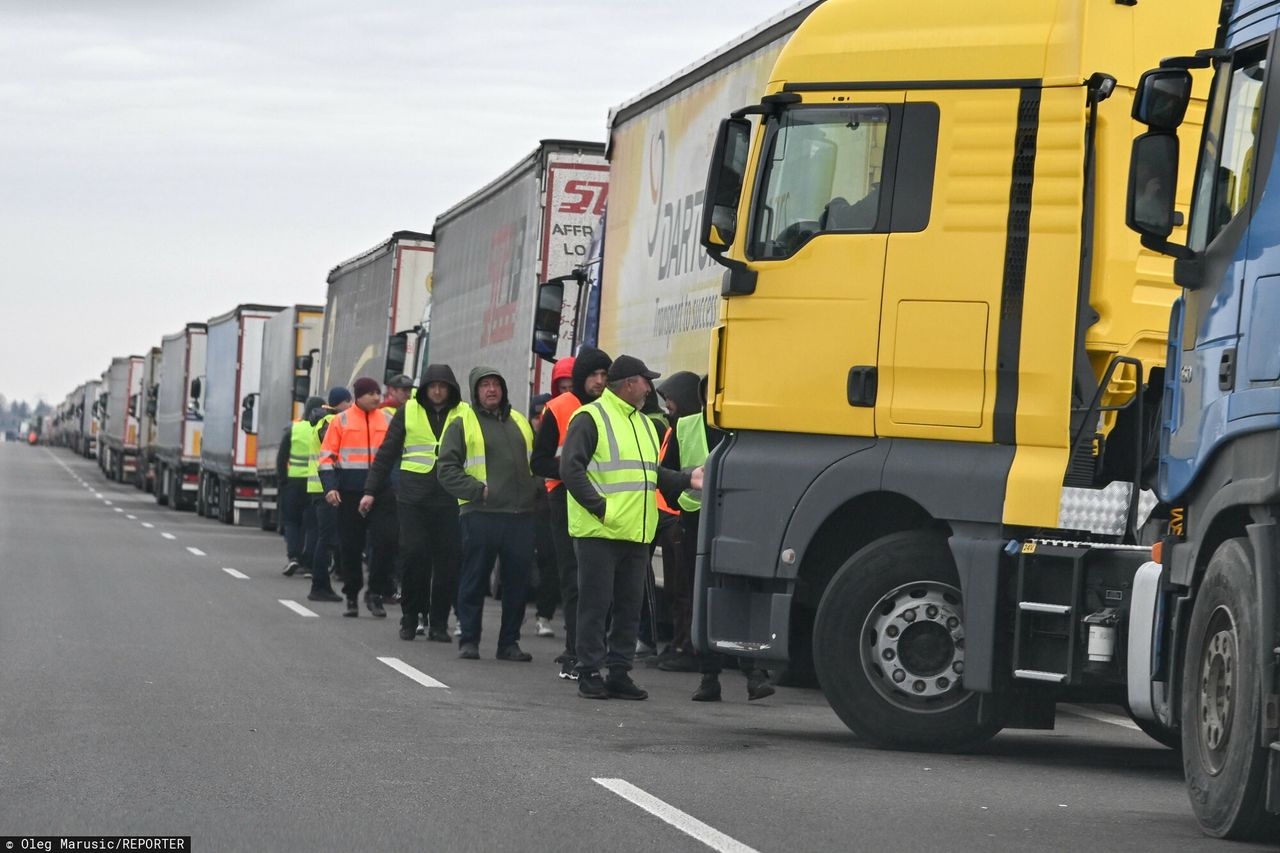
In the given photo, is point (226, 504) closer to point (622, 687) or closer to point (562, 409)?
point (562, 409)

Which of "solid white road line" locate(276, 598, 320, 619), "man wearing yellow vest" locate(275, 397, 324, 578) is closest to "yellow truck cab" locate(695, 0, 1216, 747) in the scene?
"solid white road line" locate(276, 598, 320, 619)

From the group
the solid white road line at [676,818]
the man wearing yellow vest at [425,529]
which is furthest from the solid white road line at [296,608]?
the solid white road line at [676,818]

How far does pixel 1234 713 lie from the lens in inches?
288

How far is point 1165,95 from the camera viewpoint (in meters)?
7.88

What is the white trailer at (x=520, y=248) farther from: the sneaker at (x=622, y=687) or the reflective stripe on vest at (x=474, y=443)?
the sneaker at (x=622, y=687)

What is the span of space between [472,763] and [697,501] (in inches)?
164

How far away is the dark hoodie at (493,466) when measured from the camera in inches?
544

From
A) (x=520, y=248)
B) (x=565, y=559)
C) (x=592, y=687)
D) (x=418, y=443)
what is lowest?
(x=592, y=687)

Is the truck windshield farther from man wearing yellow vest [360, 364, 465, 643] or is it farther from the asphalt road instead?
man wearing yellow vest [360, 364, 465, 643]

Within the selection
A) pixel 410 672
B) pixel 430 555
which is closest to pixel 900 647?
pixel 410 672

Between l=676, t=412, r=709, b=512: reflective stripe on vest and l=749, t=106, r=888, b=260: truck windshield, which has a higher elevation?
l=749, t=106, r=888, b=260: truck windshield

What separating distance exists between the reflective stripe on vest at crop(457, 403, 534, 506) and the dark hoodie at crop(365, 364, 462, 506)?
0.37m

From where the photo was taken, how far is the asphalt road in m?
7.32

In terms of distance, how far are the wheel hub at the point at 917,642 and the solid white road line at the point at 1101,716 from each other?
2408 millimetres
